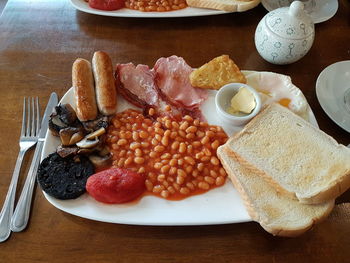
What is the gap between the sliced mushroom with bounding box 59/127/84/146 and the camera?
169cm

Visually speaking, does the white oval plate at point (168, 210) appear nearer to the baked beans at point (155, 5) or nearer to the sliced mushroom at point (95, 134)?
the sliced mushroom at point (95, 134)

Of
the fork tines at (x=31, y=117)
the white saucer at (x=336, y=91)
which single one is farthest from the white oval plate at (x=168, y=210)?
the white saucer at (x=336, y=91)

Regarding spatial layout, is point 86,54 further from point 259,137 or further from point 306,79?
point 306,79

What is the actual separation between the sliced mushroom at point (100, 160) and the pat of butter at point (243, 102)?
0.72 m

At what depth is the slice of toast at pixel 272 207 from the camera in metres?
1.46

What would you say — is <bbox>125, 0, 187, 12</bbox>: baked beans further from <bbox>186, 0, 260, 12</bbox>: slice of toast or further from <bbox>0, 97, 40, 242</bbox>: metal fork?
<bbox>0, 97, 40, 242</bbox>: metal fork

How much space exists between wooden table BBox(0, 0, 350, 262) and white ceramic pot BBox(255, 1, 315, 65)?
0.57ft

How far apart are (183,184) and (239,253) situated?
1.35 feet

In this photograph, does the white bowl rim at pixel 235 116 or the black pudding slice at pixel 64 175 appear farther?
the white bowl rim at pixel 235 116

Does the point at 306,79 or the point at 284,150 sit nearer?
the point at 284,150

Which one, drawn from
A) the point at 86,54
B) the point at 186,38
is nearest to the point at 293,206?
the point at 186,38

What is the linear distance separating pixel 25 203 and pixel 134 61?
1.15m

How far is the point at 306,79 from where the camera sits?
221 centimetres

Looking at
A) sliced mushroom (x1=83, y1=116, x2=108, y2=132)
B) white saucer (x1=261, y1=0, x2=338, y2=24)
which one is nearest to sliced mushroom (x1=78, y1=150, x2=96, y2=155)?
sliced mushroom (x1=83, y1=116, x2=108, y2=132)
